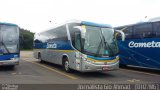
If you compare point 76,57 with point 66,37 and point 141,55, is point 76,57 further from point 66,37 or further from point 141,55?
point 141,55

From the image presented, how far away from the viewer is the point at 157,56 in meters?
15.9

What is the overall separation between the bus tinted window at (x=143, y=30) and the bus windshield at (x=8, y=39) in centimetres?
762

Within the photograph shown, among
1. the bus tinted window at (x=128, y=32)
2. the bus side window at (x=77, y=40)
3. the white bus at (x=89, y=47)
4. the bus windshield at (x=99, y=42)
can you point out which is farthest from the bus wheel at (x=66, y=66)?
the bus tinted window at (x=128, y=32)

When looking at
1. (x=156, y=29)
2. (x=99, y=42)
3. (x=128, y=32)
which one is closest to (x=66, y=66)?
(x=99, y=42)

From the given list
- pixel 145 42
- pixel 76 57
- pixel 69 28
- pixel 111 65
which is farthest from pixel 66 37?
pixel 145 42

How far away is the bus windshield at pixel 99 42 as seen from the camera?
1386cm

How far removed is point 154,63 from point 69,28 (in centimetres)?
551

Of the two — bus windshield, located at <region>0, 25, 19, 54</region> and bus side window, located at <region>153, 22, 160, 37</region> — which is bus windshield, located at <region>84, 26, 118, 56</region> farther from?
bus windshield, located at <region>0, 25, 19, 54</region>

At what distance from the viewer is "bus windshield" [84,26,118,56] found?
13859mm

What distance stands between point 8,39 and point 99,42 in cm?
588

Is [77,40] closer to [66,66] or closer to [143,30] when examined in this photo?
[66,66]

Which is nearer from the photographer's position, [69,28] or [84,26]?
[84,26]

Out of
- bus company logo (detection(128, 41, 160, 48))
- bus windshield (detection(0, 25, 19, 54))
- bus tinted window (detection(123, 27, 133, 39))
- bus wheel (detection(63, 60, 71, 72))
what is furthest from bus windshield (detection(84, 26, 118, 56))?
bus windshield (detection(0, 25, 19, 54))

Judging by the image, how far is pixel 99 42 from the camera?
14.1 meters
